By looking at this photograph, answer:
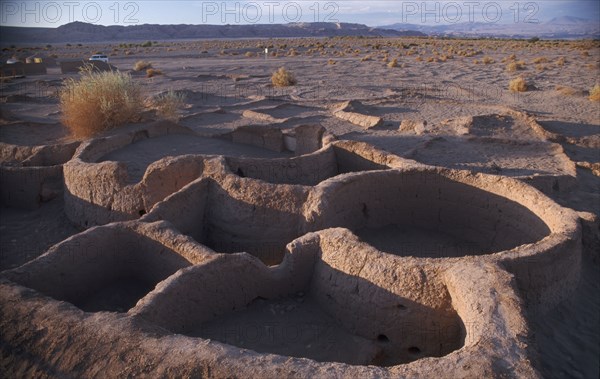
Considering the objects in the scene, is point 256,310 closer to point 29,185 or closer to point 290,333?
point 290,333

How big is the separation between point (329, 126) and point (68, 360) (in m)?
10.7

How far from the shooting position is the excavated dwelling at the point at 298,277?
342 centimetres

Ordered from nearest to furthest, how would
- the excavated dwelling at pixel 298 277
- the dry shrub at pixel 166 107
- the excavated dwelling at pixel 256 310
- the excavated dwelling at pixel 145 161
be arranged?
the excavated dwelling at pixel 256 310 < the excavated dwelling at pixel 298 277 < the excavated dwelling at pixel 145 161 < the dry shrub at pixel 166 107

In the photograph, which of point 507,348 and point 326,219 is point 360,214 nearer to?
point 326,219

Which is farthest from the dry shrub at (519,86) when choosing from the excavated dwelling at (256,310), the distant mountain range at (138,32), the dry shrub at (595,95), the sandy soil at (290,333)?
the distant mountain range at (138,32)

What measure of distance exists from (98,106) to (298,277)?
8.50 m

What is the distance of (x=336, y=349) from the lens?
190 inches

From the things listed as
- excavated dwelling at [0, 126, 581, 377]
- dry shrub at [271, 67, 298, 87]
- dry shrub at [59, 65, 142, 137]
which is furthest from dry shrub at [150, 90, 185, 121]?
dry shrub at [271, 67, 298, 87]

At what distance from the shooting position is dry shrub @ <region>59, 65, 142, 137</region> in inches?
459

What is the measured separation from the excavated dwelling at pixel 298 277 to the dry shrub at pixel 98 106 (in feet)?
11.8

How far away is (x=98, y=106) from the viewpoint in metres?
11.7

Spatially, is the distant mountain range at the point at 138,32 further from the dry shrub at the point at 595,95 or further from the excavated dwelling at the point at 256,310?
the excavated dwelling at the point at 256,310

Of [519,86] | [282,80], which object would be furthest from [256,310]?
[519,86]

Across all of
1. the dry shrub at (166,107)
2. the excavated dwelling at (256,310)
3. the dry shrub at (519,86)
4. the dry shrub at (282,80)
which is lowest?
the excavated dwelling at (256,310)
